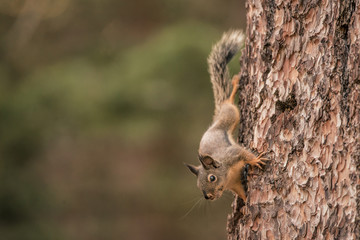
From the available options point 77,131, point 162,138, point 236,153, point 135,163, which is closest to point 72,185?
point 135,163

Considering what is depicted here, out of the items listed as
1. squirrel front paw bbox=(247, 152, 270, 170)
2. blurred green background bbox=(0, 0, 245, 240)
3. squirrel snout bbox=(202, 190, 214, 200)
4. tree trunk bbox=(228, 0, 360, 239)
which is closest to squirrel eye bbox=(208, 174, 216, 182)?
squirrel snout bbox=(202, 190, 214, 200)

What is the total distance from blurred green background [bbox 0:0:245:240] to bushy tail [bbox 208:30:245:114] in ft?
3.97

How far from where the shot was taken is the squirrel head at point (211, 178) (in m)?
3.40

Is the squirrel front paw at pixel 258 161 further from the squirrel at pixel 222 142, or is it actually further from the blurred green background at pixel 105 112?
the blurred green background at pixel 105 112

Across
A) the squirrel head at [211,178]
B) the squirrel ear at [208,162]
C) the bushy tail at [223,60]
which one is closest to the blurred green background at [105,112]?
the bushy tail at [223,60]

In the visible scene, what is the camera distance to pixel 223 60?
3773mm

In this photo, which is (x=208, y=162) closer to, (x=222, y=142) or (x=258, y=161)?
(x=222, y=142)

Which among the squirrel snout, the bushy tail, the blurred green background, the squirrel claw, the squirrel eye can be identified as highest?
the blurred green background

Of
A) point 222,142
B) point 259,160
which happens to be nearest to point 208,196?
point 222,142

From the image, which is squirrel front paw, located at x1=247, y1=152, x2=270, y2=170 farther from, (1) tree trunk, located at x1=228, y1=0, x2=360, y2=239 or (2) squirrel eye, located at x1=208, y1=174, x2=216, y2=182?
(2) squirrel eye, located at x1=208, y1=174, x2=216, y2=182

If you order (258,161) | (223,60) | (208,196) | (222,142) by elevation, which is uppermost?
(223,60)

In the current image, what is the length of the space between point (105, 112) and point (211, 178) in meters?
3.48

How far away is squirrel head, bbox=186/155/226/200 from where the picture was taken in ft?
11.2

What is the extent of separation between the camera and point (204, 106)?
8.32 metres
